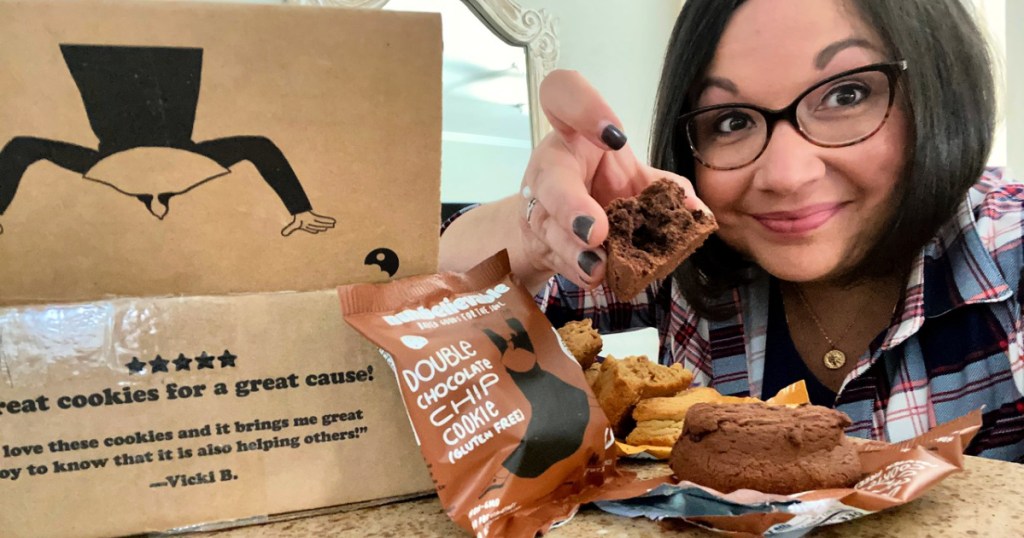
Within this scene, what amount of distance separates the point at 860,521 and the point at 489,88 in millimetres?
2141

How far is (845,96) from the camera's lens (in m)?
0.92

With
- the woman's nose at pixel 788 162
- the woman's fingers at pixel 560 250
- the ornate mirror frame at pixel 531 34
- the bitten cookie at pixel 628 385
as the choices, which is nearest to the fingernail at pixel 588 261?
the woman's fingers at pixel 560 250

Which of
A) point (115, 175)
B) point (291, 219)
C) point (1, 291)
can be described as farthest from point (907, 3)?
point (1, 291)

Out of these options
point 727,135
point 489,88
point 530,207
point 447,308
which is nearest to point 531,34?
point 489,88

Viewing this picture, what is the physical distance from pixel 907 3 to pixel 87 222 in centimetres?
108

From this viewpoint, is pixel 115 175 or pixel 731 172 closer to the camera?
pixel 115 175

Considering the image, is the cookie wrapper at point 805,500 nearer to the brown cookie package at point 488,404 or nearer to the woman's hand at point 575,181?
the brown cookie package at point 488,404

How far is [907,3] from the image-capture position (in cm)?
94

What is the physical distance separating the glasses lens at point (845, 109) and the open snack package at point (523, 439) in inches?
19.5

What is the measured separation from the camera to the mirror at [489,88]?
2299 millimetres

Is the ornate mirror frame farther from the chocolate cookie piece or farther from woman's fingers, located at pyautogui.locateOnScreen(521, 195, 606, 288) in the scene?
the chocolate cookie piece

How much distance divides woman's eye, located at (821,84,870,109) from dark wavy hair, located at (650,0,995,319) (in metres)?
0.06

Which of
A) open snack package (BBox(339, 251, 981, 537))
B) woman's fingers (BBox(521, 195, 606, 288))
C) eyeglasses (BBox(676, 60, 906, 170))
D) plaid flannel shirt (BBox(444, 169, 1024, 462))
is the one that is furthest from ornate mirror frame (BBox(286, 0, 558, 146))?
open snack package (BBox(339, 251, 981, 537))

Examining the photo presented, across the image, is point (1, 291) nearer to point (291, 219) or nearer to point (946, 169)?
point (291, 219)
